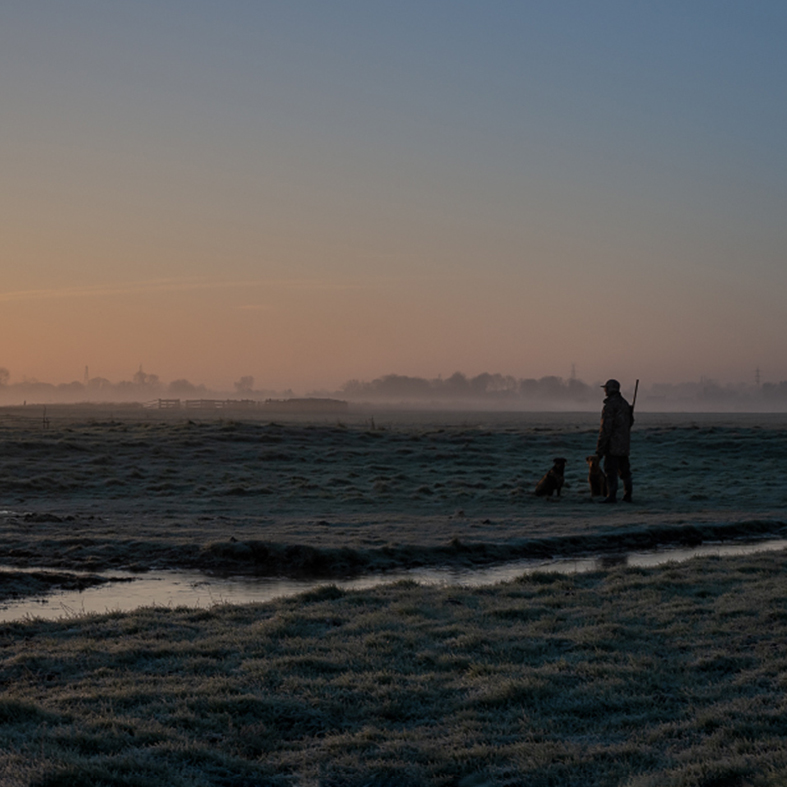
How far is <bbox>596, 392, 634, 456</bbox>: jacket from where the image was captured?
25375 millimetres

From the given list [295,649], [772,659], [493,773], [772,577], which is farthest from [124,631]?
[772,577]

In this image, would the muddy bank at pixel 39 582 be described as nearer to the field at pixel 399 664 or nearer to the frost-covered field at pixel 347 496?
the field at pixel 399 664

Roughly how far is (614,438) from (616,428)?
293 mm

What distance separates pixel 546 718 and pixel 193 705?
2967mm

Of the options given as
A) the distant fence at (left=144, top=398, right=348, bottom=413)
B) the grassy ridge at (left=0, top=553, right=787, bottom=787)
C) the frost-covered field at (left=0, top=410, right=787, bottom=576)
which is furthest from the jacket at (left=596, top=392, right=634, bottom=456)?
the distant fence at (left=144, top=398, right=348, bottom=413)

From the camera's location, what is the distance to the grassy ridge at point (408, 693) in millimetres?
6180

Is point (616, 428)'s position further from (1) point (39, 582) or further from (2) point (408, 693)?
(2) point (408, 693)

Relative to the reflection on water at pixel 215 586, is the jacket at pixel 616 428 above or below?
above

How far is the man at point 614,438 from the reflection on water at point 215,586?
7.84m

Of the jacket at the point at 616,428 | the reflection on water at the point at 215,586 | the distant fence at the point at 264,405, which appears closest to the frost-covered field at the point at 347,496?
the reflection on water at the point at 215,586

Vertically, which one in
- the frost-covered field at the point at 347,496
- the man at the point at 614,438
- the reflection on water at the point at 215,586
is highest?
the man at the point at 614,438

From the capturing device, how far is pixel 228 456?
34562mm

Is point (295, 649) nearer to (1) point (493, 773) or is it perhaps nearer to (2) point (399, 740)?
(2) point (399, 740)

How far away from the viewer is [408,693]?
7949mm
